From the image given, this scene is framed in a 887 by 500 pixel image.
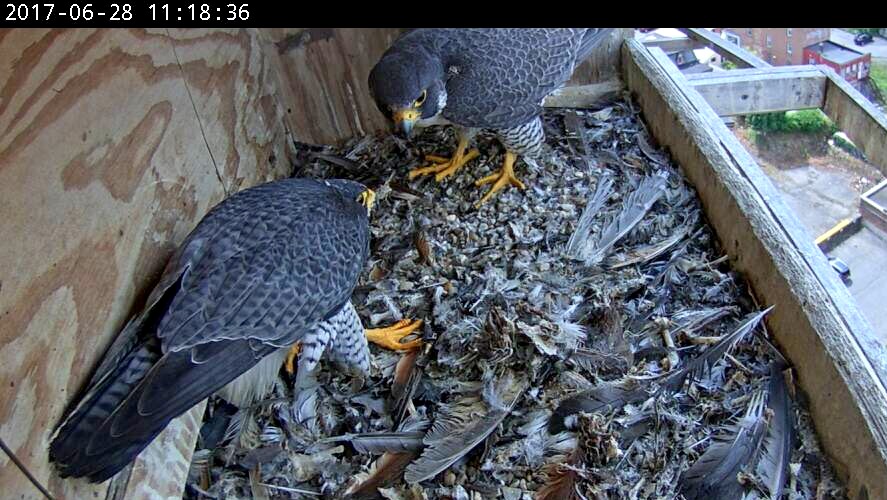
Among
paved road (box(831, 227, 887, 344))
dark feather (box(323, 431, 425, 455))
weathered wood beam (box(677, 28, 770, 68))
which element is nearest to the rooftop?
weathered wood beam (box(677, 28, 770, 68))

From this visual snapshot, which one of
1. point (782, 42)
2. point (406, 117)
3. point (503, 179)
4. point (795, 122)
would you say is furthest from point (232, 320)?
point (795, 122)

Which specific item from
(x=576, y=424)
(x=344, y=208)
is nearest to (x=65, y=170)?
(x=344, y=208)

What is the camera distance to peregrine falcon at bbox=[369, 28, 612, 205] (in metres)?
2.62

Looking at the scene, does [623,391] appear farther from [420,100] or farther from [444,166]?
[444,166]

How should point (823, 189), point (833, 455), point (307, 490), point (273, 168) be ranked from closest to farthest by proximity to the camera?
1. point (833, 455)
2. point (307, 490)
3. point (823, 189)
4. point (273, 168)

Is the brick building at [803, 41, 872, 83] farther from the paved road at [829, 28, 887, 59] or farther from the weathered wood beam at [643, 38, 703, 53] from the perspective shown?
the weathered wood beam at [643, 38, 703, 53]

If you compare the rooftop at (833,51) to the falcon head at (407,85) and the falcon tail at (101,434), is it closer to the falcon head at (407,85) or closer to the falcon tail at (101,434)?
the falcon head at (407,85)

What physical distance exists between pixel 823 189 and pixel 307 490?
2.16m

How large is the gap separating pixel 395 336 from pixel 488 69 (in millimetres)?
1172

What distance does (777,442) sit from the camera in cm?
198

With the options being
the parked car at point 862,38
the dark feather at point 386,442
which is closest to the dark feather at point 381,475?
the dark feather at point 386,442

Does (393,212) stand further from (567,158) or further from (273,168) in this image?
(567,158)

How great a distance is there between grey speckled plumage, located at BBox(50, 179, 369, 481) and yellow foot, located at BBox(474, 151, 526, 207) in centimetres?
87

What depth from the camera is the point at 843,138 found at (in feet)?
9.49
